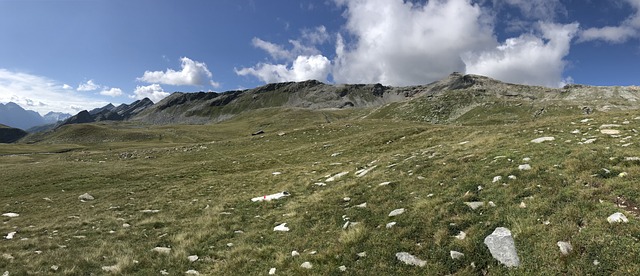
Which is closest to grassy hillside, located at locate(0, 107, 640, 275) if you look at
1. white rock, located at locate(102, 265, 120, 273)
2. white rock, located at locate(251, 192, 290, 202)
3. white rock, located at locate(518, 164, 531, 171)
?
white rock, located at locate(102, 265, 120, 273)

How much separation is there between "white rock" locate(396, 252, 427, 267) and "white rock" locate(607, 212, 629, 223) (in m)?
5.32

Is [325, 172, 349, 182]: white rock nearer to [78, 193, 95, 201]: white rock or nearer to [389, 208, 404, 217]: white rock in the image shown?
[389, 208, 404, 217]: white rock

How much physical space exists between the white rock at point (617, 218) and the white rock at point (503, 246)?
104 inches

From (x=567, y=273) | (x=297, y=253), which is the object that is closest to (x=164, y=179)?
(x=297, y=253)

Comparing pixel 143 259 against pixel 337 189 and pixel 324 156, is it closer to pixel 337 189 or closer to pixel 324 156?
pixel 337 189

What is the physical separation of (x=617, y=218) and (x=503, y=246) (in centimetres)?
320

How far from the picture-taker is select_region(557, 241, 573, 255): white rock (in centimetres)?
903

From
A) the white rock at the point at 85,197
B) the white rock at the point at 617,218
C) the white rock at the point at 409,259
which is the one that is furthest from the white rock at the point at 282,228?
the white rock at the point at 85,197

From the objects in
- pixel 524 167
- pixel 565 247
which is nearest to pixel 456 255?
pixel 565 247

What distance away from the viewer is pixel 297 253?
1252 centimetres

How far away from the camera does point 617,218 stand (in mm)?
9703

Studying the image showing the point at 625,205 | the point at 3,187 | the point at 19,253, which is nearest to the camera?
the point at 625,205

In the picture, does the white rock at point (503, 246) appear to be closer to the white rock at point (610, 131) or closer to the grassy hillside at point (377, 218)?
the grassy hillside at point (377, 218)

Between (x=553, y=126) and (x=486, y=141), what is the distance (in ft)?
21.1
